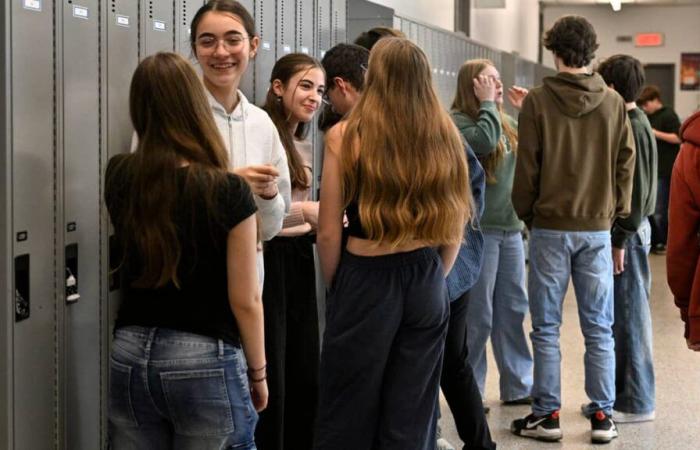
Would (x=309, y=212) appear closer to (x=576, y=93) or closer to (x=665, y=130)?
(x=576, y=93)

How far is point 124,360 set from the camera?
251cm

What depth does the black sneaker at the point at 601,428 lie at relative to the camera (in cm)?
466

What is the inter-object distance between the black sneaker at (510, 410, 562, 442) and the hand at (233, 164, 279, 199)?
229 centimetres

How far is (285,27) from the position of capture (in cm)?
426

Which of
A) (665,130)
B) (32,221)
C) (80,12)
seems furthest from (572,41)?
(665,130)

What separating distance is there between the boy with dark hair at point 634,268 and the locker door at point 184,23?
2.25 meters

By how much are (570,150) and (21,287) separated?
259 cm

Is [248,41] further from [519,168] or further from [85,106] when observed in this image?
[519,168]

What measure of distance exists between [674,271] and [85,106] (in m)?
1.85

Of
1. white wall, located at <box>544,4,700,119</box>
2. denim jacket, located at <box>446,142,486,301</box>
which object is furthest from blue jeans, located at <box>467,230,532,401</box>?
white wall, located at <box>544,4,700,119</box>

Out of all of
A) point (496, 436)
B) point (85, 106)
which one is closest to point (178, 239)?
point (85, 106)

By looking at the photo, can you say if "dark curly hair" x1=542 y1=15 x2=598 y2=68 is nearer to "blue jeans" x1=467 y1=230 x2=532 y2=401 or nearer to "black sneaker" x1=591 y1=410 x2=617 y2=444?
"blue jeans" x1=467 y1=230 x2=532 y2=401

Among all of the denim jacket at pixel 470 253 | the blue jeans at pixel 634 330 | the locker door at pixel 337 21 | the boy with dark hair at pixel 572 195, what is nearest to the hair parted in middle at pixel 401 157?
the denim jacket at pixel 470 253

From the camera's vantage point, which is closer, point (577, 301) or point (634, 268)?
point (577, 301)
